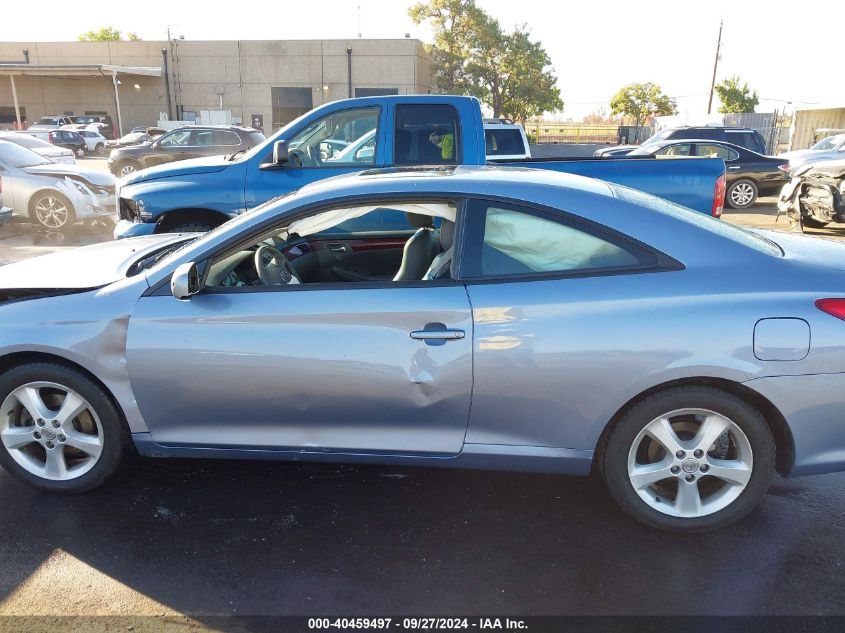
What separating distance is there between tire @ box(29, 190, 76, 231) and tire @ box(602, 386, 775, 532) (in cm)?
1106

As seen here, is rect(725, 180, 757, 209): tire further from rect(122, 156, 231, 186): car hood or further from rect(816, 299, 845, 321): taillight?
rect(816, 299, 845, 321): taillight

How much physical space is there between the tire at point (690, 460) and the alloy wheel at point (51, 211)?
36.5ft

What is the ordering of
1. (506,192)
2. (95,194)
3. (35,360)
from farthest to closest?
(95,194)
(35,360)
(506,192)

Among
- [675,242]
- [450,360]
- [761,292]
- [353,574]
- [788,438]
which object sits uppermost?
[675,242]

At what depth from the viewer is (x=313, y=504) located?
3285 mm

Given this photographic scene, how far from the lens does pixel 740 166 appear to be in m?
14.9

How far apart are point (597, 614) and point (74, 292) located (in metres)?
2.75

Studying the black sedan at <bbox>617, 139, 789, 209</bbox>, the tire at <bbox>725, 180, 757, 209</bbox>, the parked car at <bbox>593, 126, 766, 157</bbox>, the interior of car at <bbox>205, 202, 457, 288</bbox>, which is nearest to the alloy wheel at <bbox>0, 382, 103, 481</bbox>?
the interior of car at <bbox>205, 202, 457, 288</bbox>

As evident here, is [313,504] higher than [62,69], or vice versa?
[62,69]

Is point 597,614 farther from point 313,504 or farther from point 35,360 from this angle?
point 35,360

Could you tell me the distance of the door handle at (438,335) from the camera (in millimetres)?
2820

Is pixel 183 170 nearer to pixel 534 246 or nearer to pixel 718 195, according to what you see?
pixel 534 246

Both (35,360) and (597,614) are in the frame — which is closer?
(597,614)

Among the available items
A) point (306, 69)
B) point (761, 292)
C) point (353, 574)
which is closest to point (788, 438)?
point (761, 292)
